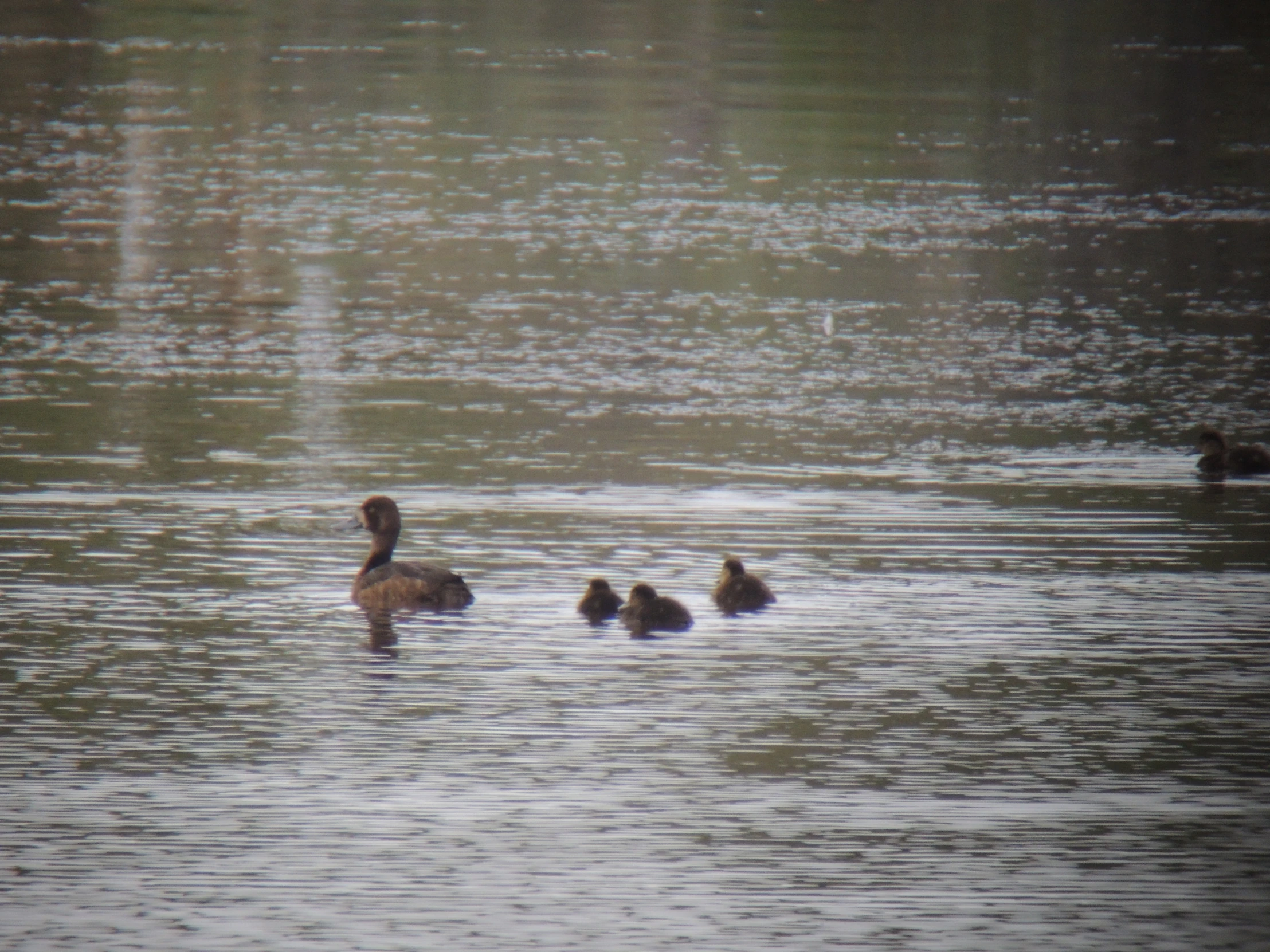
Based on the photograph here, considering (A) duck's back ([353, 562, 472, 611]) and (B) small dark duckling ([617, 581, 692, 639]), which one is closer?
(B) small dark duckling ([617, 581, 692, 639])

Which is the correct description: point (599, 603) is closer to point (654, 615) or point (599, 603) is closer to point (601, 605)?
point (601, 605)

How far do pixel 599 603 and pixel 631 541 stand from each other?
1957mm

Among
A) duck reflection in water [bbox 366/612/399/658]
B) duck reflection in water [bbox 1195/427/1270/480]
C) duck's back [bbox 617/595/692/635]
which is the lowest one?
duck reflection in water [bbox 366/612/399/658]

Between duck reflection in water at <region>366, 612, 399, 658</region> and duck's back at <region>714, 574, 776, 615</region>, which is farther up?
duck's back at <region>714, 574, 776, 615</region>

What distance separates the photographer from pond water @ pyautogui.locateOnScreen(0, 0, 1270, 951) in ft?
27.2

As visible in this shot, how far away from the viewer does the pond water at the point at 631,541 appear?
829cm

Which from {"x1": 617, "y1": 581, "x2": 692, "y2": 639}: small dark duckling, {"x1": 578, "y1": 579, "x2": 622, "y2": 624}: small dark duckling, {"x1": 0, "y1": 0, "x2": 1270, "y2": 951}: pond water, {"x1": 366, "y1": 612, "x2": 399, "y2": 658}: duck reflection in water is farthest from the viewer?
{"x1": 578, "y1": 579, "x2": 622, "y2": 624}: small dark duckling

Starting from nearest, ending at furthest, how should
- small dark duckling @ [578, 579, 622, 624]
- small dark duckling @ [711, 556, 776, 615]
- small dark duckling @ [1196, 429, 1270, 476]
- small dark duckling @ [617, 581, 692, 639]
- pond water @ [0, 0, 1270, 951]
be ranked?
pond water @ [0, 0, 1270, 951] → small dark duckling @ [617, 581, 692, 639] → small dark duckling @ [578, 579, 622, 624] → small dark duckling @ [711, 556, 776, 615] → small dark duckling @ [1196, 429, 1270, 476]

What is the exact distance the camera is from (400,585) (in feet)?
39.9

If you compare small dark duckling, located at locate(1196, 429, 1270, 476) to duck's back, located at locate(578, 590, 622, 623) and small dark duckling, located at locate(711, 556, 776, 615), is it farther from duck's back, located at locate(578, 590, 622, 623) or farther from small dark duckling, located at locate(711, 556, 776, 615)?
duck's back, located at locate(578, 590, 622, 623)

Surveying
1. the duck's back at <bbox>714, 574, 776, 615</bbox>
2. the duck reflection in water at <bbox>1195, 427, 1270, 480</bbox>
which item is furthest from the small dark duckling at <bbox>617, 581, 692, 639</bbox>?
the duck reflection in water at <bbox>1195, 427, 1270, 480</bbox>

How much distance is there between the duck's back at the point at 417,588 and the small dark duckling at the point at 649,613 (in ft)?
3.07

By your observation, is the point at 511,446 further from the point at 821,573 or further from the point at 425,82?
the point at 425,82

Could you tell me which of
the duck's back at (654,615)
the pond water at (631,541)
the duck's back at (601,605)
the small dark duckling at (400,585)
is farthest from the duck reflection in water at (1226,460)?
the small dark duckling at (400,585)
